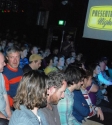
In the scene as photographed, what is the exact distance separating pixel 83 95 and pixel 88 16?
19.5ft

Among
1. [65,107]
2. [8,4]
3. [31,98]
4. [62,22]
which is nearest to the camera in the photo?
[31,98]

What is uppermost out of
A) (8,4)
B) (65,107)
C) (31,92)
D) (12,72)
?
(8,4)

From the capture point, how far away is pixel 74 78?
8.32 ft

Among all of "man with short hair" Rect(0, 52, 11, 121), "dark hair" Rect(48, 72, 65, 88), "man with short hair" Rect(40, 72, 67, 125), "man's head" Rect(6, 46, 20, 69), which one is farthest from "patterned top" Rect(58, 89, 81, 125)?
"man's head" Rect(6, 46, 20, 69)

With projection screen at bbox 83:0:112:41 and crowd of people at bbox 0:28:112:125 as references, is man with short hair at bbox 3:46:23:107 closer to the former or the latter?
crowd of people at bbox 0:28:112:125

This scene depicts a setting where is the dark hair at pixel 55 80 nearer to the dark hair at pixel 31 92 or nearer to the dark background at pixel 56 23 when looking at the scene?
the dark hair at pixel 31 92

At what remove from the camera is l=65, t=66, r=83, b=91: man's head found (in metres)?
2.53

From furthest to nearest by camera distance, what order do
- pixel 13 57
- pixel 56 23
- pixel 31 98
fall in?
pixel 56 23 → pixel 13 57 → pixel 31 98

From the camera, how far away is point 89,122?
3.04 metres

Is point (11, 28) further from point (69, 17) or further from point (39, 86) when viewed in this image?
point (39, 86)

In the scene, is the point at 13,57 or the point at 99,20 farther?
the point at 99,20

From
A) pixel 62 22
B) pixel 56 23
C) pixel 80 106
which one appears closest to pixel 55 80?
pixel 80 106

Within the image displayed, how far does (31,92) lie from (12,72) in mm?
1602

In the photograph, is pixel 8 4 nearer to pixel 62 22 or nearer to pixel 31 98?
pixel 62 22
